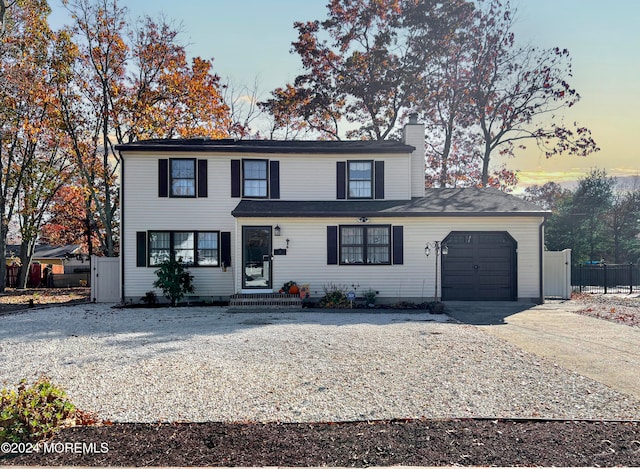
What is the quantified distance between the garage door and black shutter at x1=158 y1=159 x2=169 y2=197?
9562mm

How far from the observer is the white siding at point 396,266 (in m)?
15.0

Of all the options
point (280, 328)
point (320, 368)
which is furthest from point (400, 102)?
point (320, 368)

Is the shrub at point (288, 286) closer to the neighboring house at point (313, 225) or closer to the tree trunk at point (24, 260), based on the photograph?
the neighboring house at point (313, 225)

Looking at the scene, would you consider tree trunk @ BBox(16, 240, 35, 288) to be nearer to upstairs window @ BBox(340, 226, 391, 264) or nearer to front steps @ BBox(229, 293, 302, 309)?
front steps @ BBox(229, 293, 302, 309)

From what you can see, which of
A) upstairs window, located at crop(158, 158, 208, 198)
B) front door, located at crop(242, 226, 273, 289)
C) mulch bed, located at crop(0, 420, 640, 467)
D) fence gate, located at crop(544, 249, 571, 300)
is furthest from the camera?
fence gate, located at crop(544, 249, 571, 300)

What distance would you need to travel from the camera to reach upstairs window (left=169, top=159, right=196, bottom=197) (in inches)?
621

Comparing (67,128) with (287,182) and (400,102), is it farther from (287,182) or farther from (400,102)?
(400,102)

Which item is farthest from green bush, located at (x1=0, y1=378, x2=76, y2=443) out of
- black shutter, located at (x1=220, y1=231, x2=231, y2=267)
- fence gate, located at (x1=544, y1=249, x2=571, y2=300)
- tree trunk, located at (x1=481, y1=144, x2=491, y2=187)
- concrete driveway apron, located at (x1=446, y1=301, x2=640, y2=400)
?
tree trunk, located at (x1=481, y1=144, x2=491, y2=187)

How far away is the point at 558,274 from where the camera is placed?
16.8 m

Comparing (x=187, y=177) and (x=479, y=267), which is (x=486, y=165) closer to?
(x=479, y=267)

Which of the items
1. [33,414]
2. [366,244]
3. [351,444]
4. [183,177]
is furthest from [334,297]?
[33,414]

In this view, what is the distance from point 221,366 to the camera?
7.05 m

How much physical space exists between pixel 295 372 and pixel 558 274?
44.3ft

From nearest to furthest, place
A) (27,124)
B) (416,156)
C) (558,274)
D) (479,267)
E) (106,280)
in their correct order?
(479,267) → (106,280) → (558,274) → (416,156) → (27,124)
